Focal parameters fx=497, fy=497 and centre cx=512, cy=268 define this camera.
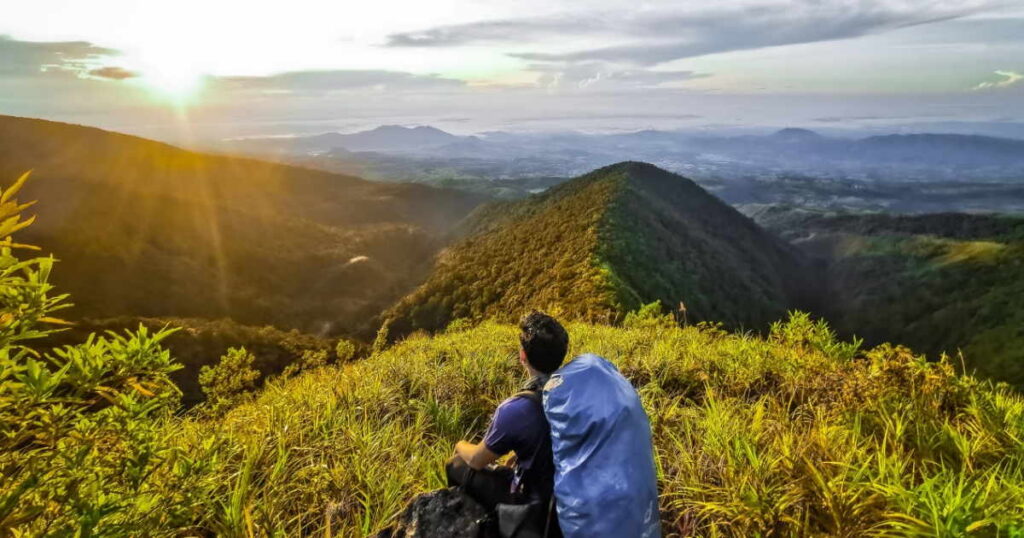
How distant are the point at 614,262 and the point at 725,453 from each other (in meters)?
33.6

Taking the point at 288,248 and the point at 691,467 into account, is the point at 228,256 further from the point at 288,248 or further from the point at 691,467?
the point at 691,467

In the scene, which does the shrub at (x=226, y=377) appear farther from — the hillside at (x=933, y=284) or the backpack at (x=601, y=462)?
the hillside at (x=933, y=284)

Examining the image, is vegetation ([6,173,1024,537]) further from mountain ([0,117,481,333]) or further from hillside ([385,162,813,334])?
mountain ([0,117,481,333])

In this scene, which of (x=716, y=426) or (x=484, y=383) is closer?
(x=716, y=426)

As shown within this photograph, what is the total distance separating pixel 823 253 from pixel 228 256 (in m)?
118

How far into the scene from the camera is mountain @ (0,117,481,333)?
62719 millimetres

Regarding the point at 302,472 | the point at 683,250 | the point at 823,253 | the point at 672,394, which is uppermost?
the point at 302,472

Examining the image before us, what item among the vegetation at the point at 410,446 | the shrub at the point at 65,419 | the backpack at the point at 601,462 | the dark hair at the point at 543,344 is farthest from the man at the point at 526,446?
the shrub at the point at 65,419

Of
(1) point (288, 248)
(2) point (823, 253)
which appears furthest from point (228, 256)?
(2) point (823, 253)

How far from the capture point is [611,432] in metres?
2.88

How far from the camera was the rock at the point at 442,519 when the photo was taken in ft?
10.8

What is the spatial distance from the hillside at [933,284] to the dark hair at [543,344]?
2310 inches

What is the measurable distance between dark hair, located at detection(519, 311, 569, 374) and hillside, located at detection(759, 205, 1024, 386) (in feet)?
192

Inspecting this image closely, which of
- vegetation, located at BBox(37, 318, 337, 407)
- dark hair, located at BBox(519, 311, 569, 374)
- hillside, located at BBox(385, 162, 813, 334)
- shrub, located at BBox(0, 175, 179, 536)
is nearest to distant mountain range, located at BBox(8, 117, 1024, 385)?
hillside, located at BBox(385, 162, 813, 334)
